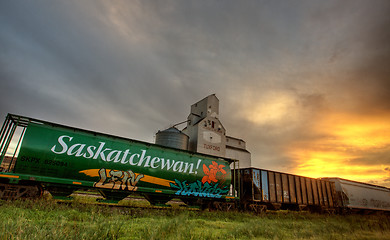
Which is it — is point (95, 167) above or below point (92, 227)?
above

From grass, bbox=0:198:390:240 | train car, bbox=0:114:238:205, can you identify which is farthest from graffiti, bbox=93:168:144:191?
grass, bbox=0:198:390:240

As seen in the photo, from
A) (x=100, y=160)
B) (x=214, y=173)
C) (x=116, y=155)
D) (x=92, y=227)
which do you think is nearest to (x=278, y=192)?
(x=214, y=173)

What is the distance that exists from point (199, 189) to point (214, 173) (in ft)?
5.33

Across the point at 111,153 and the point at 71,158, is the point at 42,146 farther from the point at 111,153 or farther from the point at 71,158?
the point at 111,153

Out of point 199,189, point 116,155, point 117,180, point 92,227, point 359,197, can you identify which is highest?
point 116,155

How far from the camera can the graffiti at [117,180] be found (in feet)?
33.0

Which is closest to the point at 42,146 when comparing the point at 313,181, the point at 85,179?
the point at 85,179

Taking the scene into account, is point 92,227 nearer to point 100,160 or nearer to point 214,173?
point 100,160

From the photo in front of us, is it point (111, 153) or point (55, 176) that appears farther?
point (111, 153)

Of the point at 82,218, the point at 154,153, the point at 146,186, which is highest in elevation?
the point at 154,153

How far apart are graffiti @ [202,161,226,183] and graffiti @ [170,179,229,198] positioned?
0.31 metres

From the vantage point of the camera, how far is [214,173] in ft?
45.4

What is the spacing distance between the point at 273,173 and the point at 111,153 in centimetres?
1263

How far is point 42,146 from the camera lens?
356 inches
